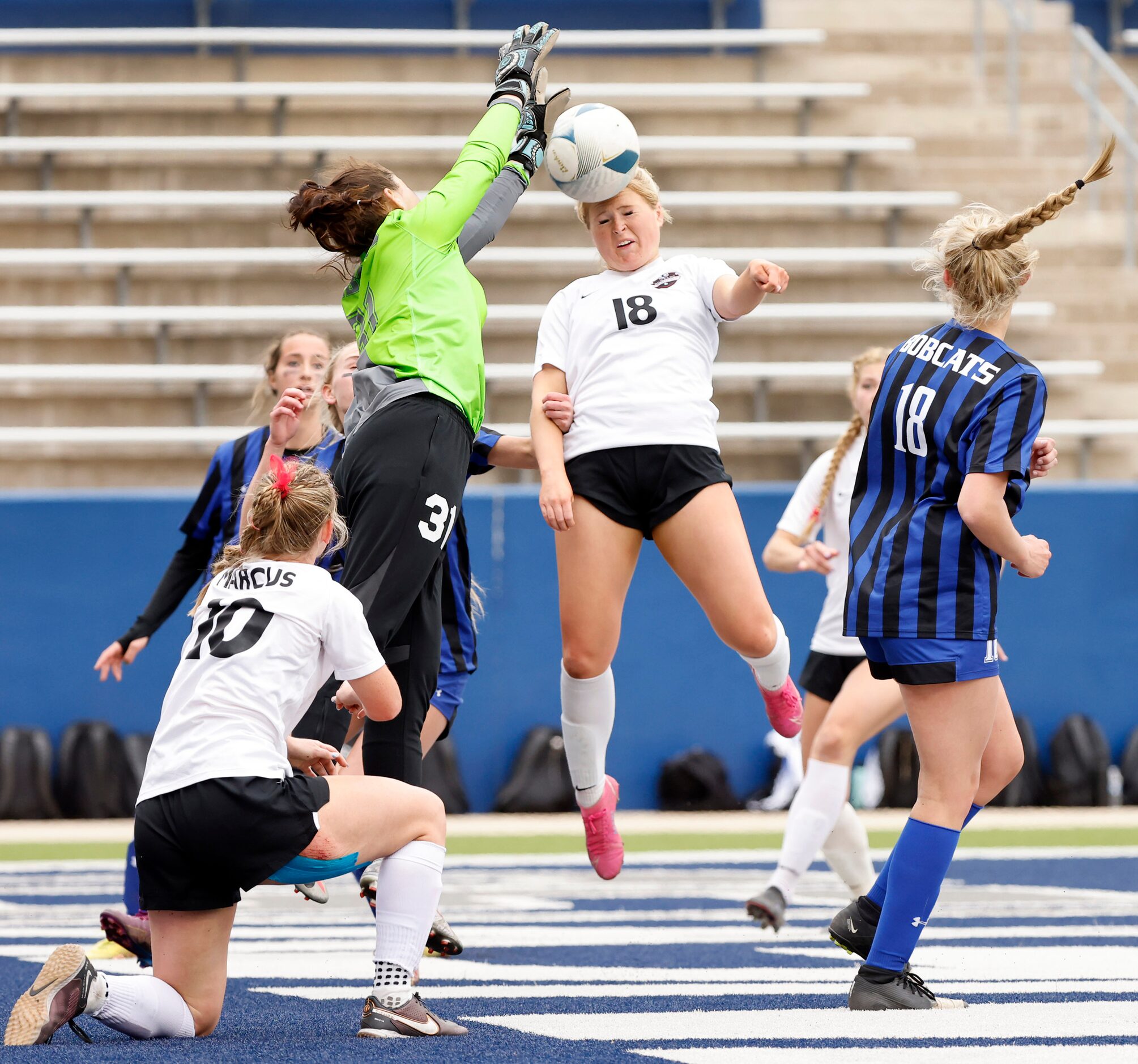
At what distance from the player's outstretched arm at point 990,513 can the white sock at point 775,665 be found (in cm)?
126

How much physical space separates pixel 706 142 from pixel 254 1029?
11584mm

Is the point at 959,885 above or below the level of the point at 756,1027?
below

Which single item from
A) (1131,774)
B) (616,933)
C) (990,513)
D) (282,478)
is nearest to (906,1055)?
(990,513)

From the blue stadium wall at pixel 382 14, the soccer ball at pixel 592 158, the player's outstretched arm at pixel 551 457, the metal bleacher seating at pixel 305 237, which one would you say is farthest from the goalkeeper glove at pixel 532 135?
the blue stadium wall at pixel 382 14

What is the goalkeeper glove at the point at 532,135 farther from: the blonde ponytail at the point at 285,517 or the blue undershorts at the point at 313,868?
the blue undershorts at the point at 313,868

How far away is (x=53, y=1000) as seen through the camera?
350cm

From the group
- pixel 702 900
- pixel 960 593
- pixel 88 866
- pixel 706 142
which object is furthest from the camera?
pixel 706 142

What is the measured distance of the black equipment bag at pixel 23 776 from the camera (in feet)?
34.6

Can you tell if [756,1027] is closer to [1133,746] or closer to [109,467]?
[1133,746]

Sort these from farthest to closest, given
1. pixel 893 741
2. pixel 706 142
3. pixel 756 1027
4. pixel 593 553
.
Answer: pixel 706 142 → pixel 893 741 → pixel 593 553 → pixel 756 1027

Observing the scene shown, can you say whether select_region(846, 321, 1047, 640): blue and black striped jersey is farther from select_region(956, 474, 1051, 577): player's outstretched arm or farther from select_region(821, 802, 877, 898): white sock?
select_region(821, 802, 877, 898): white sock

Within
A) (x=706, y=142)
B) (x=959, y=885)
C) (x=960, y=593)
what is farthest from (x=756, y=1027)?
(x=706, y=142)

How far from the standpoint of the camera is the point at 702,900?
6.88 metres

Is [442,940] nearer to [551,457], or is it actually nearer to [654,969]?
[654,969]
